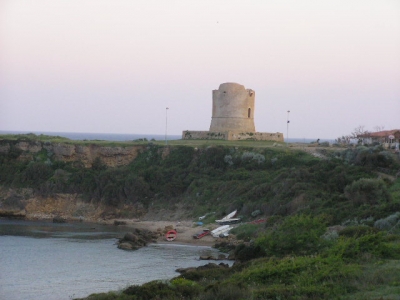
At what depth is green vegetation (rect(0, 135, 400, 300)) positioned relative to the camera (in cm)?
1756

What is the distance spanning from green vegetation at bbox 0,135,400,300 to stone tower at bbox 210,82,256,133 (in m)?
4.88

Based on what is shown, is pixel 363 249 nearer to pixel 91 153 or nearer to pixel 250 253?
pixel 250 253

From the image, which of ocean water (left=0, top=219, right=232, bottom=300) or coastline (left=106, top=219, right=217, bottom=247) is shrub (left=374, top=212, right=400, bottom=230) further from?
coastline (left=106, top=219, right=217, bottom=247)

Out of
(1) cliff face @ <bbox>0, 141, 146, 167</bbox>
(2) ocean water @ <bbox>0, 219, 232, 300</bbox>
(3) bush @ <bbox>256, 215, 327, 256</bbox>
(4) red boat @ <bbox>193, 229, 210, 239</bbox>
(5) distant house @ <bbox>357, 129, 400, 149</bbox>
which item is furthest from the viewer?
(1) cliff face @ <bbox>0, 141, 146, 167</bbox>

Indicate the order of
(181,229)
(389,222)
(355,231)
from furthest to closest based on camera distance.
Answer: (181,229)
(389,222)
(355,231)

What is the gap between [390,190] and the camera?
1442 inches

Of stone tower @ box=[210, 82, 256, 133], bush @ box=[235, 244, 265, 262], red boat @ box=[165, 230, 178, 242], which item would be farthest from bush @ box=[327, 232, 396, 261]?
stone tower @ box=[210, 82, 256, 133]

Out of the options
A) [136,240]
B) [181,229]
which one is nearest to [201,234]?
[181,229]

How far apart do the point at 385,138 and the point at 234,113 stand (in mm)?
13774

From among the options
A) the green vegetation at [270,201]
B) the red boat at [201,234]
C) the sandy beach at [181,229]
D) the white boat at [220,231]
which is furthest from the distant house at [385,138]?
the red boat at [201,234]

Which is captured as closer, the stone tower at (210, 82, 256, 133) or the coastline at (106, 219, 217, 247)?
the coastline at (106, 219, 217, 247)

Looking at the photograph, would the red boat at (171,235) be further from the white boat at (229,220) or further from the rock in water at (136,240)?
the white boat at (229,220)

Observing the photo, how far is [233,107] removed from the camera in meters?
60.5

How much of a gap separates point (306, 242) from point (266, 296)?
879cm
